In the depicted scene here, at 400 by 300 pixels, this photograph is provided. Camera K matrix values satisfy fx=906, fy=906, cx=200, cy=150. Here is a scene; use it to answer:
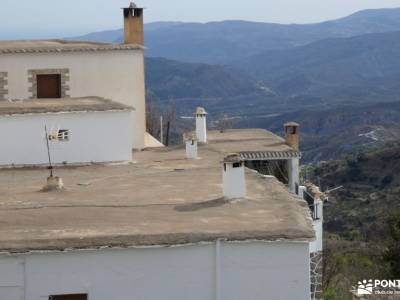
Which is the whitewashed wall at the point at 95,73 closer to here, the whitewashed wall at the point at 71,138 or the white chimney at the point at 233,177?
the whitewashed wall at the point at 71,138

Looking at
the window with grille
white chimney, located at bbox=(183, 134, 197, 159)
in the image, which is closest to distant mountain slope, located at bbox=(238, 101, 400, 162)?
white chimney, located at bbox=(183, 134, 197, 159)

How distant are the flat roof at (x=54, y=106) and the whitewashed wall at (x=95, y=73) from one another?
3032 millimetres

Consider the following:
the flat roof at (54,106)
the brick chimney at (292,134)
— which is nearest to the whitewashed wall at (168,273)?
the flat roof at (54,106)

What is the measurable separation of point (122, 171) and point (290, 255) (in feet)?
26.3

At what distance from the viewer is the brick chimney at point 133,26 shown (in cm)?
2780

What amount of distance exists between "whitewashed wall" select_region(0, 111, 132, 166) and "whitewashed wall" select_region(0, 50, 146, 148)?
536 centimetres

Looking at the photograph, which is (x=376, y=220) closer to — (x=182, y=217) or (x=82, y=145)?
(x=82, y=145)

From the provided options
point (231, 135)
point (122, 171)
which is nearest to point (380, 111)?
point (231, 135)

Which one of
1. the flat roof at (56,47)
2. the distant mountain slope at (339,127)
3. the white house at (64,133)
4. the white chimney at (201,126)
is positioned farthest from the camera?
the distant mountain slope at (339,127)

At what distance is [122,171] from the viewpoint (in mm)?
19000

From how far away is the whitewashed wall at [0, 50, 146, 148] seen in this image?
2572cm

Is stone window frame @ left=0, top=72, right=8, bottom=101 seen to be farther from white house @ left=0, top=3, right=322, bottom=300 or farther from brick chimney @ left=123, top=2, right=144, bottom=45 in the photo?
white house @ left=0, top=3, right=322, bottom=300

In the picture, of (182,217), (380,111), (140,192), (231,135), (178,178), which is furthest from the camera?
(380,111)

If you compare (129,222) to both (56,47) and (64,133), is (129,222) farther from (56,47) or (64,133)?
(56,47)
